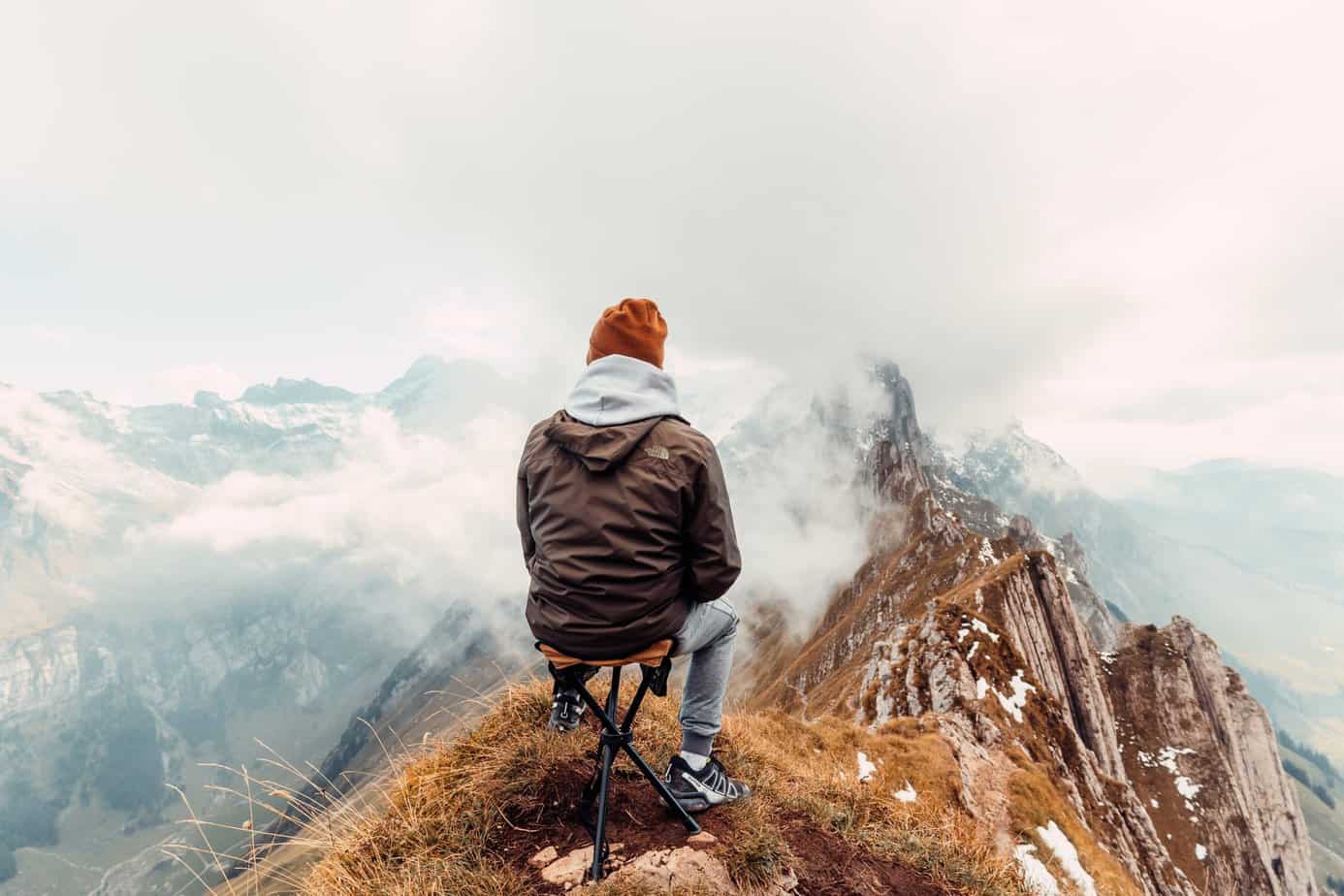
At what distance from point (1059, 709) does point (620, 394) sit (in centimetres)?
4085

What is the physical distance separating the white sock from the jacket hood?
367 centimetres

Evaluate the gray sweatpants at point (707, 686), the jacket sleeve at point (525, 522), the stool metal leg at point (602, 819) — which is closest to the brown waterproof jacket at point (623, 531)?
the jacket sleeve at point (525, 522)

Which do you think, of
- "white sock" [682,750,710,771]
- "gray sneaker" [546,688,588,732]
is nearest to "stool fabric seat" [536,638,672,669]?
"gray sneaker" [546,688,588,732]

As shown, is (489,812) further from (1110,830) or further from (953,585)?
A: (953,585)

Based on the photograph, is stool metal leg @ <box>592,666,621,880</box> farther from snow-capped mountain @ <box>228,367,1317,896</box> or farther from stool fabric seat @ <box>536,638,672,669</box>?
snow-capped mountain @ <box>228,367,1317,896</box>

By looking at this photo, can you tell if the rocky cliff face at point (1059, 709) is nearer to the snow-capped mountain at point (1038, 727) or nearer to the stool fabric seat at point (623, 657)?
the snow-capped mountain at point (1038, 727)

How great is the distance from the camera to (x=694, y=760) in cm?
661

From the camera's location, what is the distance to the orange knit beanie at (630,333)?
5.99 metres

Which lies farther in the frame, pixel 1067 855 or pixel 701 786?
pixel 1067 855

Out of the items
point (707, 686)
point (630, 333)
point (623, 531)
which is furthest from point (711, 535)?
point (630, 333)

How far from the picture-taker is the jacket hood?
536 centimetres

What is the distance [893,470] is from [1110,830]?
13977cm

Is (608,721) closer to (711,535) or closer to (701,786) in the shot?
(701,786)

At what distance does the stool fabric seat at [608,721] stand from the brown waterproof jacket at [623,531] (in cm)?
16
